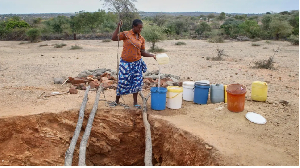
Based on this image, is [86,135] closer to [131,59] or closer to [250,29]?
[131,59]

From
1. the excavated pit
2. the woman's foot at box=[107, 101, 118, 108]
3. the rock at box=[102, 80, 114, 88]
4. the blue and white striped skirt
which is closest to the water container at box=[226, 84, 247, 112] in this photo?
the excavated pit

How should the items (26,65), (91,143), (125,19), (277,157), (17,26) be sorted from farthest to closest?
(17,26)
(125,19)
(26,65)
(91,143)
(277,157)

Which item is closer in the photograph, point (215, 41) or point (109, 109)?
point (109, 109)

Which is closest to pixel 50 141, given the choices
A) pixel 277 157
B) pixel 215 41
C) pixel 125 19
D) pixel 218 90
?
pixel 218 90

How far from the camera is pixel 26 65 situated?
9109 millimetres

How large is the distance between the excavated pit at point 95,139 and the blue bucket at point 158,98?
0.32 m

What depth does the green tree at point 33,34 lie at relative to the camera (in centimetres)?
1747

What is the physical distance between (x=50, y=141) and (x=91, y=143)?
659 mm

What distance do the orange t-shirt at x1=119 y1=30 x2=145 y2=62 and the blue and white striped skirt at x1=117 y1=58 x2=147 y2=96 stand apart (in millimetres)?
100

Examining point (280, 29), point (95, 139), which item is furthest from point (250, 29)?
point (95, 139)

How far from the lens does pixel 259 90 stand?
15.3 ft

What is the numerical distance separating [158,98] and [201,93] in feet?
2.75

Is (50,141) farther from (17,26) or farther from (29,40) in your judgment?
Result: (17,26)

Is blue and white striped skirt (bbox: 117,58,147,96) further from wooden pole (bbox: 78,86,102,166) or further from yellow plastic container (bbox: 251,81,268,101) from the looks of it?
yellow plastic container (bbox: 251,81,268,101)
